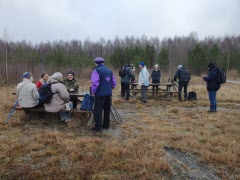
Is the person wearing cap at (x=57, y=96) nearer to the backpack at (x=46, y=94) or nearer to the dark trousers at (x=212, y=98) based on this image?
the backpack at (x=46, y=94)

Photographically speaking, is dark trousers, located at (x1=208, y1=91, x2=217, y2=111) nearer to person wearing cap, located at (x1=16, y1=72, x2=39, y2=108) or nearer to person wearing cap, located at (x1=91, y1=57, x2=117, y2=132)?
person wearing cap, located at (x1=91, y1=57, x2=117, y2=132)

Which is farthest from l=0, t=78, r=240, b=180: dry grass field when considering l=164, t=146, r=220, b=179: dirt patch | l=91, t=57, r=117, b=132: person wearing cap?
l=91, t=57, r=117, b=132: person wearing cap

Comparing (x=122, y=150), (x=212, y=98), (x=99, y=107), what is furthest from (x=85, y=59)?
(x=122, y=150)

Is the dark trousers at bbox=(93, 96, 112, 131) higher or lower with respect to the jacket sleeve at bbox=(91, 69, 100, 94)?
lower

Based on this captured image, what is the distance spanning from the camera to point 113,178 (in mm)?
3193

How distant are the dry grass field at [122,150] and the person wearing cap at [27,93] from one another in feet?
1.95

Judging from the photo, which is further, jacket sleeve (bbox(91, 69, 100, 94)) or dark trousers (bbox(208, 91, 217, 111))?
dark trousers (bbox(208, 91, 217, 111))

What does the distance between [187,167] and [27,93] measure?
4.35 metres

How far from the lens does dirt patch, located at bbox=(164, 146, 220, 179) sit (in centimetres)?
340

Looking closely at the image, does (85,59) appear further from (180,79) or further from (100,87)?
(100,87)

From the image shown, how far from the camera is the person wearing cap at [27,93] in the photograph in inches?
222

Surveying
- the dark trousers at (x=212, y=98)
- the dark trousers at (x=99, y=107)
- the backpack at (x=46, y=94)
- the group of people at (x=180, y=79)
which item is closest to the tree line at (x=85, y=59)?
the group of people at (x=180, y=79)

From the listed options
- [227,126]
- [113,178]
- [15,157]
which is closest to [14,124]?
[15,157]

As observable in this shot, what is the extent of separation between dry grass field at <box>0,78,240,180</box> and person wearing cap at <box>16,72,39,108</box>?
0.60m
